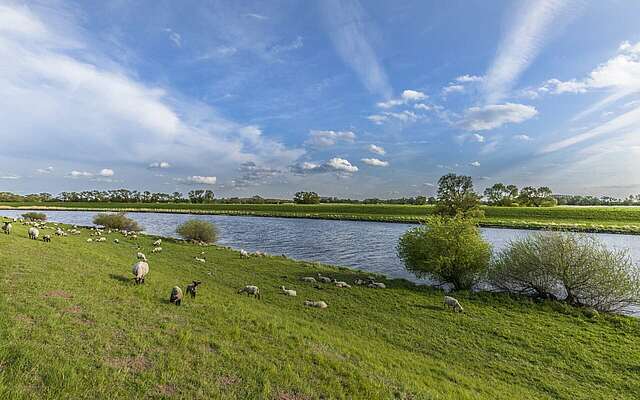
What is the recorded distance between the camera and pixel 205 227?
49125mm

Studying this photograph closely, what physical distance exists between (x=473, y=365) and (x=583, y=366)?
4.89m

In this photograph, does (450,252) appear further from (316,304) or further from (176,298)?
(176,298)

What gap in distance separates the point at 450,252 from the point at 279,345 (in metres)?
20.5

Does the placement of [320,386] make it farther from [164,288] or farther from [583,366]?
[583,366]

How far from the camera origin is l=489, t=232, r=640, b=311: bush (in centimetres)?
2022

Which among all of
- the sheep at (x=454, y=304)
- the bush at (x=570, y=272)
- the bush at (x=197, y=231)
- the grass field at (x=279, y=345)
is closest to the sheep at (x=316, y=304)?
the grass field at (x=279, y=345)

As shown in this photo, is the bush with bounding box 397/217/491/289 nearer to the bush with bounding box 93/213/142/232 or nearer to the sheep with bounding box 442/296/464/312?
the sheep with bounding box 442/296/464/312

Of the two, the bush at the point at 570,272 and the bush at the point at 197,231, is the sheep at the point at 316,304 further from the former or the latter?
the bush at the point at 197,231

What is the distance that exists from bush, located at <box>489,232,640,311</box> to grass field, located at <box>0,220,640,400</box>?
2.22 metres

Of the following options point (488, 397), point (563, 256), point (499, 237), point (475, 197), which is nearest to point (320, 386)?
point (488, 397)

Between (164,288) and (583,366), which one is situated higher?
(164,288)

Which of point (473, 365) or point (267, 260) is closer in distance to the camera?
point (473, 365)

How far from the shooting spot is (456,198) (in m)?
69.2

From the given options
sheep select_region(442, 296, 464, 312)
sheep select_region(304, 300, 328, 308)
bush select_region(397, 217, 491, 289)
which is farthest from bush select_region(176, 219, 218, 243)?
sheep select_region(442, 296, 464, 312)
